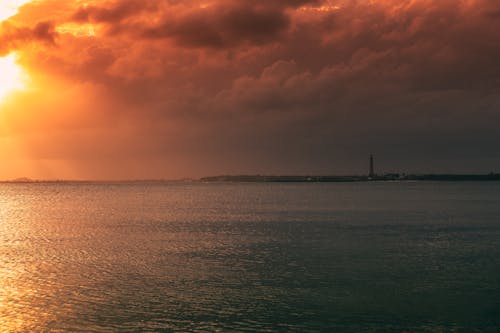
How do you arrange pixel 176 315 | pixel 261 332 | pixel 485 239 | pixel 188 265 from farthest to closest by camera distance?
pixel 485 239 < pixel 188 265 < pixel 176 315 < pixel 261 332

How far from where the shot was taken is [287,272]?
39406 mm

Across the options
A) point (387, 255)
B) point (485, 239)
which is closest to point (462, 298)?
point (387, 255)

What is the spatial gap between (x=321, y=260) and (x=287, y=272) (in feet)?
21.2

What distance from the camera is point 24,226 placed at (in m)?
83.4

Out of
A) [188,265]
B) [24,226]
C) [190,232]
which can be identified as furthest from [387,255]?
[24,226]

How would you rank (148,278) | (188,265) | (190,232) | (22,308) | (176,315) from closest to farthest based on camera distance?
(176,315), (22,308), (148,278), (188,265), (190,232)

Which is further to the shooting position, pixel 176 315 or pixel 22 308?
pixel 22 308

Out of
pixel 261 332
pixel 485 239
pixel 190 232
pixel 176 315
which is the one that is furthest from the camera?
pixel 190 232

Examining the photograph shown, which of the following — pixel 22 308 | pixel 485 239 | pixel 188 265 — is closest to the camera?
pixel 22 308

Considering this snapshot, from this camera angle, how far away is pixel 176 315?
27.7m

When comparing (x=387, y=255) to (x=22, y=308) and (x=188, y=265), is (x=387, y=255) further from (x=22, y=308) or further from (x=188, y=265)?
(x=22, y=308)

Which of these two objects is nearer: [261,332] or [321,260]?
[261,332]

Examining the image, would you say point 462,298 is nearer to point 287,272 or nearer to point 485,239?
point 287,272

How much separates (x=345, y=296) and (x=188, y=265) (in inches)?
649
